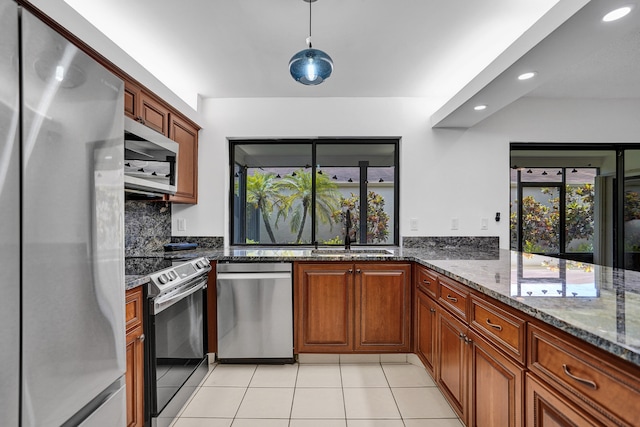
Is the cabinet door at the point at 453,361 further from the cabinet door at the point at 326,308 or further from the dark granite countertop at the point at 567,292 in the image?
the cabinet door at the point at 326,308

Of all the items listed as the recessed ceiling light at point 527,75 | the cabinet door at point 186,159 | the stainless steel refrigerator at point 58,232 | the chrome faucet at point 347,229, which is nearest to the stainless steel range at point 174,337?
the stainless steel refrigerator at point 58,232

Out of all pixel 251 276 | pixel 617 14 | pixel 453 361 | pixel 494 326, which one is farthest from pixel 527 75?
pixel 251 276

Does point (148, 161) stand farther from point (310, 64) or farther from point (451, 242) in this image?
point (451, 242)

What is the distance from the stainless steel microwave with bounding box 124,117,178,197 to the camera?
6.44 feet

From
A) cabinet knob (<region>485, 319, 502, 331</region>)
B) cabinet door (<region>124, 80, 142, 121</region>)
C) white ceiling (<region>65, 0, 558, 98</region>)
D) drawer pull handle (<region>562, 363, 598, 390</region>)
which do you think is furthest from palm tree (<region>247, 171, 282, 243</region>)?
drawer pull handle (<region>562, 363, 598, 390</region>)

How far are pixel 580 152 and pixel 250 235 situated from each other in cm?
357

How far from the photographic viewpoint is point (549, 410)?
3.48 feet

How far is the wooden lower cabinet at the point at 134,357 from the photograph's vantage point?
1532 millimetres

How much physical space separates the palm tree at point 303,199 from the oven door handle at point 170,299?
4.36 feet

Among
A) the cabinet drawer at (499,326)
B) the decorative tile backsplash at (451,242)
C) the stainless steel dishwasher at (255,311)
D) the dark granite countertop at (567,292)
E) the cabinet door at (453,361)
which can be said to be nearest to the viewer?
the dark granite countertop at (567,292)

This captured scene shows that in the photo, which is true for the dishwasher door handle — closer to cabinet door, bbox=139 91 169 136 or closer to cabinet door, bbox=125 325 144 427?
cabinet door, bbox=125 325 144 427

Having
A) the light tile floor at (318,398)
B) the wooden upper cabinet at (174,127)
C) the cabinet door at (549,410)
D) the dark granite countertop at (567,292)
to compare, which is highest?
the wooden upper cabinet at (174,127)

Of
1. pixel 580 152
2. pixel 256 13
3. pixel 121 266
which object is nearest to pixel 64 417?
pixel 121 266

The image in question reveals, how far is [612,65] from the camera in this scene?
99.8 inches
